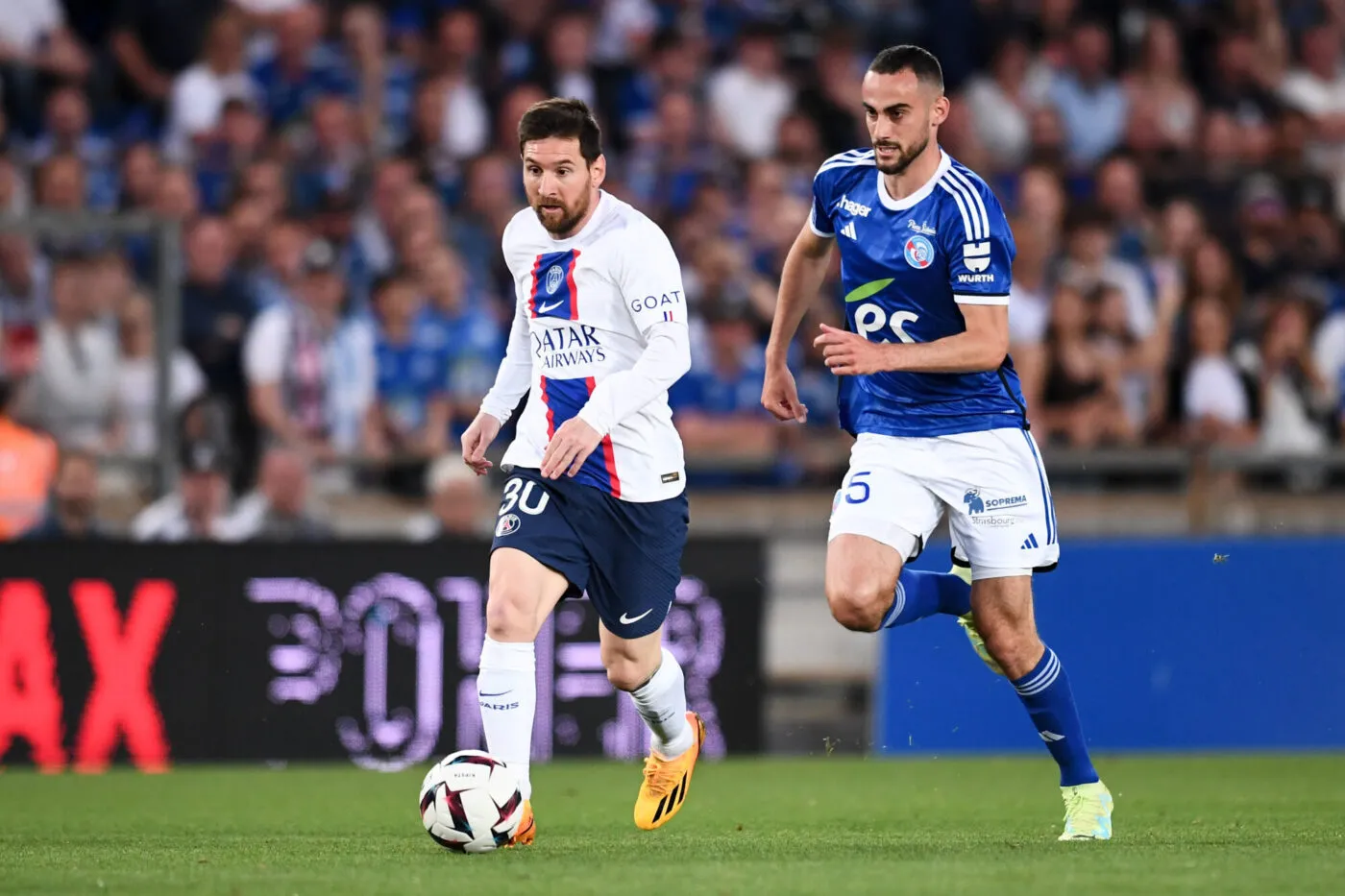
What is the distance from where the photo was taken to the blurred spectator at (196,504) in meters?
11.6

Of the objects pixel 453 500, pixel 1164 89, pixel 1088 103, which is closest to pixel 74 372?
pixel 453 500

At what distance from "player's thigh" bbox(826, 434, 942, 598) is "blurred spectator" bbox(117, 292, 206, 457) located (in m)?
5.82

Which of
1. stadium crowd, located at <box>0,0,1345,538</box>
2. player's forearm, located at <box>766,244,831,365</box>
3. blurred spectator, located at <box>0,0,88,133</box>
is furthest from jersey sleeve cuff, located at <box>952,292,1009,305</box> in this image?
blurred spectator, located at <box>0,0,88,133</box>

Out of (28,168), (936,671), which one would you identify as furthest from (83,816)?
(28,168)

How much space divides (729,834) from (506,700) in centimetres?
117

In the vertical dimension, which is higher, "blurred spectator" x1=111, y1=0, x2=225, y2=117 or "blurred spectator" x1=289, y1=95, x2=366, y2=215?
"blurred spectator" x1=111, y1=0, x2=225, y2=117

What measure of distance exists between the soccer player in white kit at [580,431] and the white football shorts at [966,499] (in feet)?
2.29

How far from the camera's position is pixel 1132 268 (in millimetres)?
14156

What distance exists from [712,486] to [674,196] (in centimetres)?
254

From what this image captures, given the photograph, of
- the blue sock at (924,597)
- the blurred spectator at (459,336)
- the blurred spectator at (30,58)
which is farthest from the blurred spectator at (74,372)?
the blue sock at (924,597)

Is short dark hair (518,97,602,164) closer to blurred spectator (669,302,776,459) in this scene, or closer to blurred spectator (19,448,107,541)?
blurred spectator (19,448,107,541)

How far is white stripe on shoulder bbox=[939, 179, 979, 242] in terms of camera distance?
Answer: 690 cm

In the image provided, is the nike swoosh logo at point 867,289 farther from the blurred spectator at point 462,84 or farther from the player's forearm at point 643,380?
the blurred spectator at point 462,84

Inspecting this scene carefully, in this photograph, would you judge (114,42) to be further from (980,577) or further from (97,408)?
(980,577)
